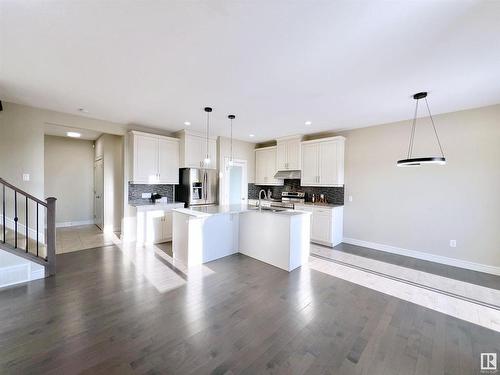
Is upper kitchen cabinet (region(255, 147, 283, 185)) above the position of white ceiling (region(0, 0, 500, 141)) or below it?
below

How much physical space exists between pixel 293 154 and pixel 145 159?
366 cm

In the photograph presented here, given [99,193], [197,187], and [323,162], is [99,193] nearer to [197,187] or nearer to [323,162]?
[197,187]

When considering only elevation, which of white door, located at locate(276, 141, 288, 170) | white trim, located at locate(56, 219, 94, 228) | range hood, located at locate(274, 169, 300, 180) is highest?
white door, located at locate(276, 141, 288, 170)

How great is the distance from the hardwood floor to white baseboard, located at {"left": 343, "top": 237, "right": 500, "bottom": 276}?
2103 millimetres

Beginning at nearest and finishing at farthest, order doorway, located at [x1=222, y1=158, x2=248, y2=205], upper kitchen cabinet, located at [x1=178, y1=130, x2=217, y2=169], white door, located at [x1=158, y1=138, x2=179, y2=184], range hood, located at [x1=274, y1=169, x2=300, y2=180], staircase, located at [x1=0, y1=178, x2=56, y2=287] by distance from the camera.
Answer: staircase, located at [x1=0, y1=178, x2=56, y2=287]
white door, located at [x1=158, y1=138, x2=179, y2=184]
upper kitchen cabinet, located at [x1=178, y1=130, x2=217, y2=169]
range hood, located at [x1=274, y1=169, x2=300, y2=180]
doorway, located at [x1=222, y1=158, x2=248, y2=205]

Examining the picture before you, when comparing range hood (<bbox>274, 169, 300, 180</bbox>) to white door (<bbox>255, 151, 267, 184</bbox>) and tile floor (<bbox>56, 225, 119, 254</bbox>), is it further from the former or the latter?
tile floor (<bbox>56, 225, 119, 254</bbox>)

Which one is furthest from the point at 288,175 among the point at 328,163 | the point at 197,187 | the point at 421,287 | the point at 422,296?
the point at 422,296

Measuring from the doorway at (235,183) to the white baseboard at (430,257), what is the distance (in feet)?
10.2

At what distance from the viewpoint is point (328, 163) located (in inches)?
206

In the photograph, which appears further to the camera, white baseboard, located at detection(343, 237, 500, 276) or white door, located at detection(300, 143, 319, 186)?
white door, located at detection(300, 143, 319, 186)

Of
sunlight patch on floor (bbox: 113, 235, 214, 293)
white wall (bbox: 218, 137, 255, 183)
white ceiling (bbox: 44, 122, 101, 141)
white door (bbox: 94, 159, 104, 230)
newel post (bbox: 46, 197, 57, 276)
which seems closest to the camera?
sunlight patch on floor (bbox: 113, 235, 214, 293)

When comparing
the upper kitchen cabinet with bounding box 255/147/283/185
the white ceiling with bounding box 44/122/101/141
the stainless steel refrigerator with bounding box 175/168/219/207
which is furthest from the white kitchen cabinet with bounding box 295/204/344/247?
the white ceiling with bounding box 44/122/101/141

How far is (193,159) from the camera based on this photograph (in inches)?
215

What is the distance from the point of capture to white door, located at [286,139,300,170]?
576 cm
